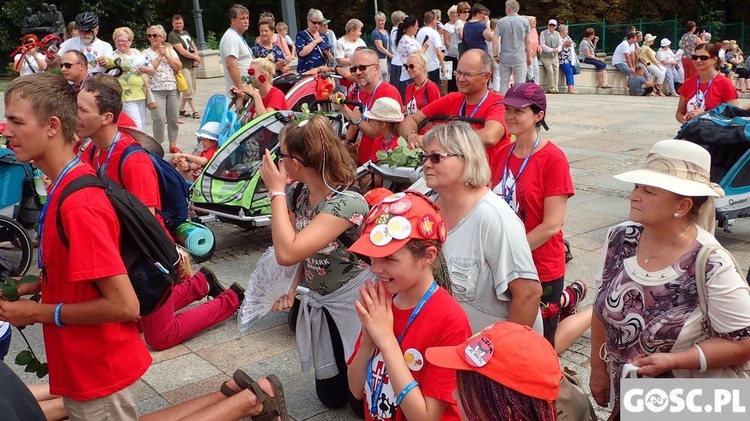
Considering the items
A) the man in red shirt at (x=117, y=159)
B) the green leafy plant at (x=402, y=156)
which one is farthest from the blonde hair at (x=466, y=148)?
the green leafy plant at (x=402, y=156)

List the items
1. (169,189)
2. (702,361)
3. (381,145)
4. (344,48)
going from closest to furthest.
A: (702,361) < (169,189) < (381,145) < (344,48)

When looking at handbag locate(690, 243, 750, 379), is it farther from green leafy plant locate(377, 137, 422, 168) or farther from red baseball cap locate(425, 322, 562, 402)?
green leafy plant locate(377, 137, 422, 168)

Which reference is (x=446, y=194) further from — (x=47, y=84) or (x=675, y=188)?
Answer: (x=47, y=84)

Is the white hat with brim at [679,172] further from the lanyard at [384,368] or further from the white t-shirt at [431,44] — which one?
the white t-shirt at [431,44]

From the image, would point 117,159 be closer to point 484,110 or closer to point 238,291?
point 238,291

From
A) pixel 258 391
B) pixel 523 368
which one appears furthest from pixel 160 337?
pixel 523 368

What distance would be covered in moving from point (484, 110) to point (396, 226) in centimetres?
289

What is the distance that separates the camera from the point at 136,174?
4363 mm

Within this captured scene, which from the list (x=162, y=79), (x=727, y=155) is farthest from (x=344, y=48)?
(x=727, y=155)

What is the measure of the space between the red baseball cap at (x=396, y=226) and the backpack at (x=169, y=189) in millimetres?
2261

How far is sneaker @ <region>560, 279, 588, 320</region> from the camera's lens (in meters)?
4.92

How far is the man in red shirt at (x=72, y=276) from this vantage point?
9.19 feet

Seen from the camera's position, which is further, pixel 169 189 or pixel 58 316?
pixel 169 189

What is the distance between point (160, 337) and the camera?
5027mm
